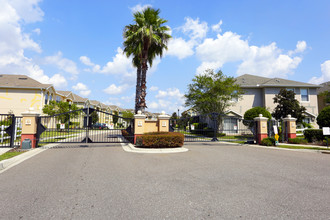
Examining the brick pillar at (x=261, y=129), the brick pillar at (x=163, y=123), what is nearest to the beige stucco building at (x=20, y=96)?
the brick pillar at (x=163, y=123)

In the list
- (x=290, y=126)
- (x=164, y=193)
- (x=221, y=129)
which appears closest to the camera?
(x=164, y=193)

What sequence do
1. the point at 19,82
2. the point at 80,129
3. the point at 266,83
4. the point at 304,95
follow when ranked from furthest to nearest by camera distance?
the point at 19,82 → the point at 304,95 → the point at 266,83 → the point at 80,129

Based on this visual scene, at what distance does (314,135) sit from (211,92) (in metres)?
11.6

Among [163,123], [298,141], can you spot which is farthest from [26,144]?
[298,141]

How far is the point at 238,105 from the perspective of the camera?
2925 centimetres

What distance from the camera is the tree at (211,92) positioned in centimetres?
2369

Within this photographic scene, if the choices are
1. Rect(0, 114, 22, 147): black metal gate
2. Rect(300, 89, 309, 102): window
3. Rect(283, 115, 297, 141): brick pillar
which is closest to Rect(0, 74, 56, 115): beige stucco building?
Rect(0, 114, 22, 147): black metal gate

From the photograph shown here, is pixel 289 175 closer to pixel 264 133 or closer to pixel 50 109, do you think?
pixel 264 133

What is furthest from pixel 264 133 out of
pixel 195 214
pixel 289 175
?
pixel 195 214

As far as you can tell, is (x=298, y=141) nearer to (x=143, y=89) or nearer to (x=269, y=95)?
(x=269, y=95)

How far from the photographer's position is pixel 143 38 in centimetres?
1789

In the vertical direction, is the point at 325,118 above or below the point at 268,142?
above

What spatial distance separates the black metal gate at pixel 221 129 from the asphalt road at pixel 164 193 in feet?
29.9

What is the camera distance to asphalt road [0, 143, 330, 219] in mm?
3426
